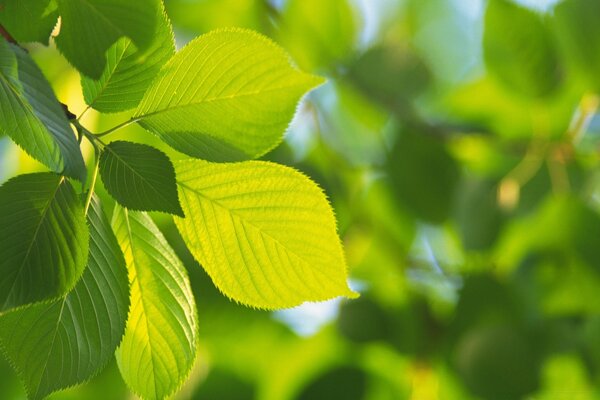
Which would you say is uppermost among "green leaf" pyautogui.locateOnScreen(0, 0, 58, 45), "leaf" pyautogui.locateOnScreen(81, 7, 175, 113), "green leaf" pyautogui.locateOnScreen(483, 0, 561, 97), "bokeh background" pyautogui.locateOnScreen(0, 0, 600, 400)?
"green leaf" pyautogui.locateOnScreen(0, 0, 58, 45)

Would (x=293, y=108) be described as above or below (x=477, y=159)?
above

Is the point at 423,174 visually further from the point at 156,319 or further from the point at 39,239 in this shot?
the point at 39,239

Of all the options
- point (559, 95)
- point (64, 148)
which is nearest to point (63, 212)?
point (64, 148)

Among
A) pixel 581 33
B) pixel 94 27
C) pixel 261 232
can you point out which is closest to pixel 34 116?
pixel 94 27

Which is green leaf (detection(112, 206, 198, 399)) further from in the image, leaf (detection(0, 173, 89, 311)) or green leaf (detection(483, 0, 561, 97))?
green leaf (detection(483, 0, 561, 97))

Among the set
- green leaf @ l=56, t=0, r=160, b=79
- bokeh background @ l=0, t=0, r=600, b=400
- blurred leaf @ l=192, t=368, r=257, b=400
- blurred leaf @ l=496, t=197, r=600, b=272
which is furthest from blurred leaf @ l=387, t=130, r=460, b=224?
green leaf @ l=56, t=0, r=160, b=79

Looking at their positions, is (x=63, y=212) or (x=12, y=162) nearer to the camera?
(x=63, y=212)

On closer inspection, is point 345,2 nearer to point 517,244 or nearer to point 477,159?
point 477,159

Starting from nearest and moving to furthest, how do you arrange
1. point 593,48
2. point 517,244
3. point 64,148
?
point 64,148, point 593,48, point 517,244

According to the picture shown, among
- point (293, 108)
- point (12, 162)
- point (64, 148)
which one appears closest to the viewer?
point (64, 148)
